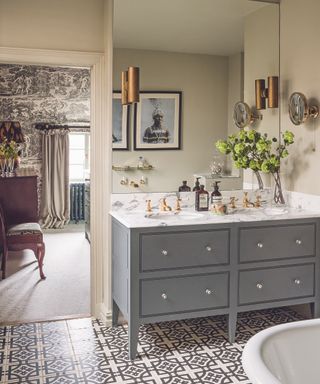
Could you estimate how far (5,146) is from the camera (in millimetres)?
6688

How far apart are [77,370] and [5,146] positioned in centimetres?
432

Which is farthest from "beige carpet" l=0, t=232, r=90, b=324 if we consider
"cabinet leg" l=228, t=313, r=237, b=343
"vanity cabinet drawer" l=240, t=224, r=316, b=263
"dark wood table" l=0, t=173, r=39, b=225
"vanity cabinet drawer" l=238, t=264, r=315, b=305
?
"vanity cabinet drawer" l=240, t=224, r=316, b=263

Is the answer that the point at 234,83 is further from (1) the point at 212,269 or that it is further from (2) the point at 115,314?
(2) the point at 115,314

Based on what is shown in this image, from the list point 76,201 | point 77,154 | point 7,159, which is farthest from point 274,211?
point 77,154

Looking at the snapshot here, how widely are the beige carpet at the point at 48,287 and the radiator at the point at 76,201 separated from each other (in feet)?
6.25

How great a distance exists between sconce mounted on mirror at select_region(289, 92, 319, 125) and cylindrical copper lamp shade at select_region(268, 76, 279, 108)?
0.47 ft

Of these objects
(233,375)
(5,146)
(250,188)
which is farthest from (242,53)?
(5,146)

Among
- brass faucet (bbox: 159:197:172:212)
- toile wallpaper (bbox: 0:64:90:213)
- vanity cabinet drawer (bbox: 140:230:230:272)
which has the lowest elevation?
vanity cabinet drawer (bbox: 140:230:230:272)

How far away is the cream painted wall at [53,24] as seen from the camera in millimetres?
3555

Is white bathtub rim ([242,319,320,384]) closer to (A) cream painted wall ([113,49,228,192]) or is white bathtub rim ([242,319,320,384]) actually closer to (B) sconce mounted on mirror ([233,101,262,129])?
(A) cream painted wall ([113,49,228,192])

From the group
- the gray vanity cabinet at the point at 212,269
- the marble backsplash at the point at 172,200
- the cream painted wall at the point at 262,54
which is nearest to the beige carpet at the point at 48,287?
the gray vanity cabinet at the point at 212,269

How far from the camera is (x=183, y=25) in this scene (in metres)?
3.85

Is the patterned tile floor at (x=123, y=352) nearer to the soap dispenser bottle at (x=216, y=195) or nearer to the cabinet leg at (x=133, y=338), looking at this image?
the cabinet leg at (x=133, y=338)

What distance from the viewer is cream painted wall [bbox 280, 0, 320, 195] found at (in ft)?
12.0
